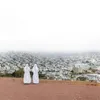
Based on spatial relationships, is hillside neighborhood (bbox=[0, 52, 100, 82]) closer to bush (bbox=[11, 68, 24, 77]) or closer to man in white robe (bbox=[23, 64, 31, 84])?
bush (bbox=[11, 68, 24, 77])

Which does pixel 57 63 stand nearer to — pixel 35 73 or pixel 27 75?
pixel 35 73

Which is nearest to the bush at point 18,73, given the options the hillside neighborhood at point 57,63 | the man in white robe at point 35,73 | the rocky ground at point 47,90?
the hillside neighborhood at point 57,63

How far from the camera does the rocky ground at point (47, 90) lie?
6466 mm

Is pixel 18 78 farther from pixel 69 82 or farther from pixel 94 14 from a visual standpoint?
pixel 94 14

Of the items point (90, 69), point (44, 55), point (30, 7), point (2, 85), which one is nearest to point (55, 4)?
point (30, 7)

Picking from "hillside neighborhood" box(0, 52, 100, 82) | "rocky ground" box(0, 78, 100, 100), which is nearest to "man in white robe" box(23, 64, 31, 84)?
"rocky ground" box(0, 78, 100, 100)

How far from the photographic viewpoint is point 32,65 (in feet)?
26.8

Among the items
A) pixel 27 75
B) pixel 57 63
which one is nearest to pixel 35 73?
pixel 27 75

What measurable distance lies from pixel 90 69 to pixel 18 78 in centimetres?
190

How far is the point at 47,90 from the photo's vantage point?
7047mm

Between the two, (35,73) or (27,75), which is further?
(35,73)

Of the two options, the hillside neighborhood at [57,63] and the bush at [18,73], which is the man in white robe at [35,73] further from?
the bush at [18,73]

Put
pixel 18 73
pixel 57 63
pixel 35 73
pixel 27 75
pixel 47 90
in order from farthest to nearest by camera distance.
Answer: pixel 18 73 < pixel 57 63 < pixel 35 73 < pixel 27 75 < pixel 47 90

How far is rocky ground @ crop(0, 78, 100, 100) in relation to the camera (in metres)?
6.47
